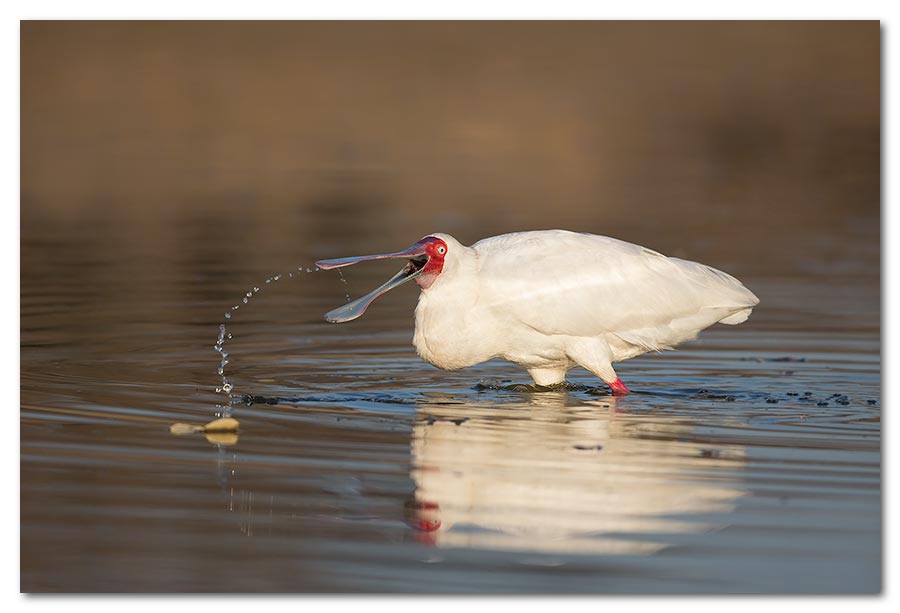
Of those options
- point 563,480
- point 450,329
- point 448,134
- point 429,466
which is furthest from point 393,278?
point 448,134

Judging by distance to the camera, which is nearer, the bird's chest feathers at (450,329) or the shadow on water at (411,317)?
the shadow on water at (411,317)

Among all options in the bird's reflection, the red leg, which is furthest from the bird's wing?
the bird's reflection

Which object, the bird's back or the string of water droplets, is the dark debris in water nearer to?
the bird's back

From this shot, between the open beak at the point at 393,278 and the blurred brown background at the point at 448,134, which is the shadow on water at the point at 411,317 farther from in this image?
the open beak at the point at 393,278

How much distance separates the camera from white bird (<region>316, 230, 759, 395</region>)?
10328 millimetres

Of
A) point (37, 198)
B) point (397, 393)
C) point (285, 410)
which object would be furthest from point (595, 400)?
point (37, 198)

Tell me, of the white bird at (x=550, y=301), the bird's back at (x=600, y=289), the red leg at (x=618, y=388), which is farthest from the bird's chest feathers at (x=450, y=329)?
the red leg at (x=618, y=388)

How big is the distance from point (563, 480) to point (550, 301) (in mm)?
2297

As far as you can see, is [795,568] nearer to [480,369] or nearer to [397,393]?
[397,393]

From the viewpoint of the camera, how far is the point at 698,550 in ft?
23.1

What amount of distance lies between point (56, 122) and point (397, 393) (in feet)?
55.6

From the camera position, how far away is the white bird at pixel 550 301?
407 inches

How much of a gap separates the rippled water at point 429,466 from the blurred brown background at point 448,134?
254 inches

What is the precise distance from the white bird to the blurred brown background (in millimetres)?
7527
